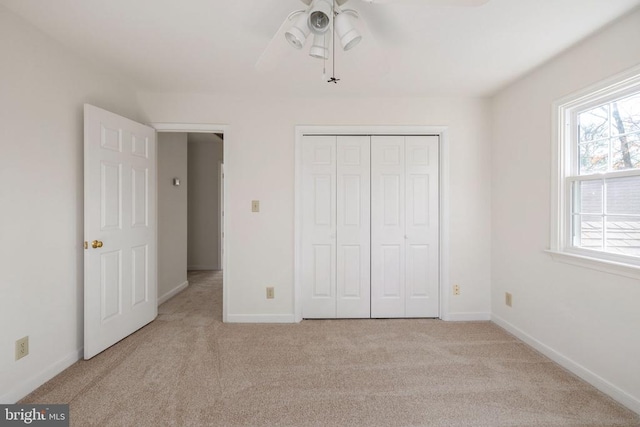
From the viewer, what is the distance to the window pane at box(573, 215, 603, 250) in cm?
211

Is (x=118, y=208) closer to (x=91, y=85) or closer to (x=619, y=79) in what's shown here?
(x=91, y=85)

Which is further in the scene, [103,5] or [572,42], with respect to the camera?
[572,42]

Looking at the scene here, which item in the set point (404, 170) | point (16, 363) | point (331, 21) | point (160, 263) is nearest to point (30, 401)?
point (16, 363)

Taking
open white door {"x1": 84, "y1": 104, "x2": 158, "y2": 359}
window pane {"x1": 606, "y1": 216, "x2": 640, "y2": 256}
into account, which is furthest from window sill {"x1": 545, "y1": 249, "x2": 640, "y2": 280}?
open white door {"x1": 84, "y1": 104, "x2": 158, "y2": 359}

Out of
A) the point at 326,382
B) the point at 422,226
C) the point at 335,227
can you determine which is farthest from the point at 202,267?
the point at 326,382

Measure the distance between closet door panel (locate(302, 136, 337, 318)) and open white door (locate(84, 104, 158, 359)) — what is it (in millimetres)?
1533

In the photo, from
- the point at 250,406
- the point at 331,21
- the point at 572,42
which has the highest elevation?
the point at 572,42

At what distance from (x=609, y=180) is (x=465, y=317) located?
Result: 181cm

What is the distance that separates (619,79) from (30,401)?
160 inches

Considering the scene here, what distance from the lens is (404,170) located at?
10.6 feet

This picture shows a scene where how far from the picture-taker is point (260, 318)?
10.4ft

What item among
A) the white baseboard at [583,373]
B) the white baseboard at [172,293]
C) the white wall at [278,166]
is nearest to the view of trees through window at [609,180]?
the white baseboard at [583,373]

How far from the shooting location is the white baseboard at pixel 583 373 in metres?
1.82

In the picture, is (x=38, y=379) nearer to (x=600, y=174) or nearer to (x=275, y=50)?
(x=275, y=50)
